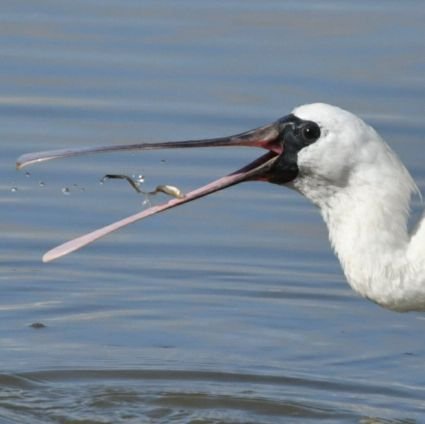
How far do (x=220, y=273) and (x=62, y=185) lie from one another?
152cm

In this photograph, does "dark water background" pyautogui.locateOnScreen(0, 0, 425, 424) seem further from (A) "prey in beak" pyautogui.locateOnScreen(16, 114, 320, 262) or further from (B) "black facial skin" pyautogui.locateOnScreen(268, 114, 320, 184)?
(B) "black facial skin" pyautogui.locateOnScreen(268, 114, 320, 184)

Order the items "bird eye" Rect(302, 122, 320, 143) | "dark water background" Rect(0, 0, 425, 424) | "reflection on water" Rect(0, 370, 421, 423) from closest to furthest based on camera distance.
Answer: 1. "bird eye" Rect(302, 122, 320, 143)
2. "reflection on water" Rect(0, 370, 421, 423)
3. "dark water background" Rect(0, 0, 425, 424)

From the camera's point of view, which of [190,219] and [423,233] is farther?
[190,219]

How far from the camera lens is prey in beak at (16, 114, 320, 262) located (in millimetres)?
9398

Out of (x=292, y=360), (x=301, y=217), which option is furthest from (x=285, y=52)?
(x=292, y=360)

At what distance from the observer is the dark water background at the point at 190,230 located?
34.3ft

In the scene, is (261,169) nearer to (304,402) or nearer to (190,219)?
(304,402)

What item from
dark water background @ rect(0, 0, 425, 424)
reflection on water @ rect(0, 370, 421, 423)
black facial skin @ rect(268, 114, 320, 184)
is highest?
black facial skin @ rect(268, 114, 320, 184)

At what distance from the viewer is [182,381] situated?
1055 centimetres

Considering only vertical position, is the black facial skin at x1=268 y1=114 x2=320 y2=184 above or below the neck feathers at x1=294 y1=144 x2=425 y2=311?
above

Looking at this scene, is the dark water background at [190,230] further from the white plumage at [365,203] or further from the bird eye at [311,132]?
the bird eye at [311,132]

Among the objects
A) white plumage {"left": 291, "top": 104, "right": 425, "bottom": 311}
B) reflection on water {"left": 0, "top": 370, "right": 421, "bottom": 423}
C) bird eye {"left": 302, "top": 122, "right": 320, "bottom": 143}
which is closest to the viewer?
white plumage {"left": 291, "top": 104, "right": 425, "bottom": 311}

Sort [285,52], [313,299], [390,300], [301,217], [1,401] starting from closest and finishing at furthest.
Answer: [390,300], [1,401], [313,299], [301,217], [285,52]

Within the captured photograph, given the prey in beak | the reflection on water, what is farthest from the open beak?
the reflection on water
